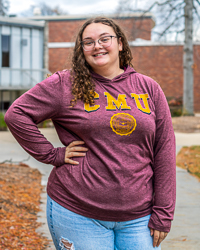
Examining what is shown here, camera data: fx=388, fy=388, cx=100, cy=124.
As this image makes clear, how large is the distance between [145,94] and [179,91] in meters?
25.6

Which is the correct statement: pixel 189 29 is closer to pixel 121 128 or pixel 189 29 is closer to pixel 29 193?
pixel 29 193

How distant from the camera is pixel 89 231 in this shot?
2062 mm

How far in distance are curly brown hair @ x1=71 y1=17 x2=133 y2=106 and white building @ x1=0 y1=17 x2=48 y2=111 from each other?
61.2 feet

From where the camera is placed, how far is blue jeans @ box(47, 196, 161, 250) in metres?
2.06

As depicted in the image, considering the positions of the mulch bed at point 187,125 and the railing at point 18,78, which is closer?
the mulch bed at point 187,125

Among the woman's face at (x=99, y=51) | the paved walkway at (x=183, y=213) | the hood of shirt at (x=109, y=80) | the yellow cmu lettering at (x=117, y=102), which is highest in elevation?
the woman's face at (x=99, y=51)

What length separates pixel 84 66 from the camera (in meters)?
2.25

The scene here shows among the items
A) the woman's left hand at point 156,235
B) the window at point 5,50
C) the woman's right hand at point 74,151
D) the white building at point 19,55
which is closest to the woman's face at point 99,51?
the woman's right hand at point 74,151

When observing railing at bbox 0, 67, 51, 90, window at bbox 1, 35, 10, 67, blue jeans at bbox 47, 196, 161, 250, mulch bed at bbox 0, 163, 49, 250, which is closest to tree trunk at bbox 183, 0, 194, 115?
railing at bbox 0, 67, 51, 90

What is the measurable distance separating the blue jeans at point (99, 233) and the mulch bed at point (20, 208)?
1.84 m

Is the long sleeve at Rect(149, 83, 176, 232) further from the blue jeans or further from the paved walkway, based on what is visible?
the paved walkway

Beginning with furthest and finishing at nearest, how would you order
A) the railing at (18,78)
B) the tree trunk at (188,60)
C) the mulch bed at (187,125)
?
1. the railing at (18,78)
2. the tree trunk at (188,60)
3. the mulch bed at (187,125)

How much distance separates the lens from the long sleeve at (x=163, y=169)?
2.10 meters

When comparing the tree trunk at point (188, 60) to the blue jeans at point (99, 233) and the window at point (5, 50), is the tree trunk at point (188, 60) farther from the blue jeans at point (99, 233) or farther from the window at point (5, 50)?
the blue jeans at point (99, 233)
